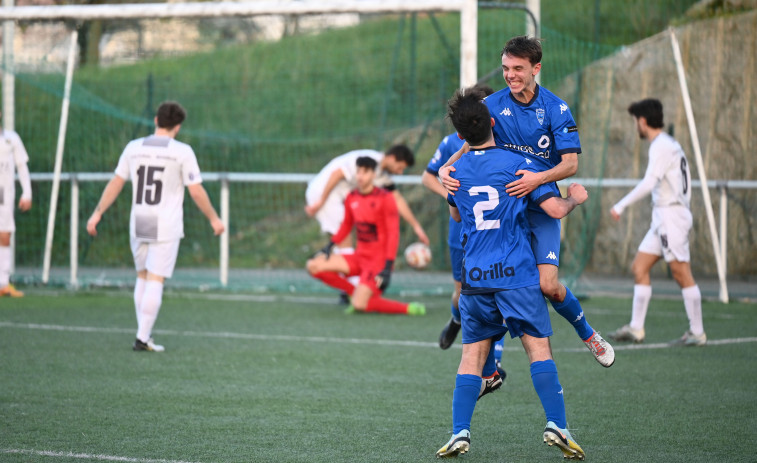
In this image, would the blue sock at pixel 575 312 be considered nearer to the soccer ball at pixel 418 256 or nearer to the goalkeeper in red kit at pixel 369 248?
the goalkeeper in red kit at pixel 369 248

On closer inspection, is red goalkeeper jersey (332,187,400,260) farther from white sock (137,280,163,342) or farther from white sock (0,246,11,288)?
white sock (0,246,11,288)

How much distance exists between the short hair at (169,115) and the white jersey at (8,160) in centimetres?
405

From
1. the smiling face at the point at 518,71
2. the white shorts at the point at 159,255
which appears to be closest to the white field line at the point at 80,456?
the smiling face at the point at 518,71

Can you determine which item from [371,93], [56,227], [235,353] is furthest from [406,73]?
[235,353]

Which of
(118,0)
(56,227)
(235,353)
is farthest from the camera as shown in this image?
(118,0)

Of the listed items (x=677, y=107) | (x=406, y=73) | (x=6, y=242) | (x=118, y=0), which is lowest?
(x=6, y=242)

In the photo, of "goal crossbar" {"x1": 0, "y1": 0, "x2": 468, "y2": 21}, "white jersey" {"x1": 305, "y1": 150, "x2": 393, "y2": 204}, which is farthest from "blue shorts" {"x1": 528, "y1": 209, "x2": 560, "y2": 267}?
"goal crossbar" {"x1": 0, "y1": 0, "x2": 468, "y2": 21}

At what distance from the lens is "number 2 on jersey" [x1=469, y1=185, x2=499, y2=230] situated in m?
4.22

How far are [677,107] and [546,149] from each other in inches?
400

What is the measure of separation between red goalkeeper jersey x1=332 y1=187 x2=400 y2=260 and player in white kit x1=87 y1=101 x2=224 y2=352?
8.91 feet

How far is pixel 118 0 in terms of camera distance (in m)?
20.2

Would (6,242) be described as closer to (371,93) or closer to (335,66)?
(371,93)

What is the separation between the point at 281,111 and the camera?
67.7ft

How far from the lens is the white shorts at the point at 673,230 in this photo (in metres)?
7.62
